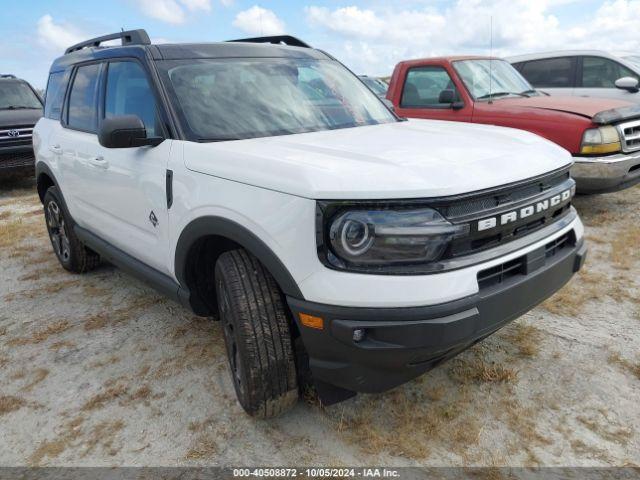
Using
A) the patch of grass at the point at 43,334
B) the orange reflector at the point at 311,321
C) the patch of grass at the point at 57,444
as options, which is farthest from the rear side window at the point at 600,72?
the patch of grass at the point at 57,444

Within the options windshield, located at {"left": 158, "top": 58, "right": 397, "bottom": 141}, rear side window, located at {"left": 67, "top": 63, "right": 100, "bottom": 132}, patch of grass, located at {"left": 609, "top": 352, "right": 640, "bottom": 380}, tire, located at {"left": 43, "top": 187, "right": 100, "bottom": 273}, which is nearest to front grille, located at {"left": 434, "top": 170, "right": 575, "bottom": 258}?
patch of grass, located at {"left": 609, "top": 352, "right": 640, "bottom": 380}

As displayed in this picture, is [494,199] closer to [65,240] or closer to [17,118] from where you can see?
[65,240]

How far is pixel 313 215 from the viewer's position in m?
1.98

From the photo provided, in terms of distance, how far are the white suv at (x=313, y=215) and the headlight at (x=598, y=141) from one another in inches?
102

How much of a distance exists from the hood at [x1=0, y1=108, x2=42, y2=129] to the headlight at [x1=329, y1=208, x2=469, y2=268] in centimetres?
856

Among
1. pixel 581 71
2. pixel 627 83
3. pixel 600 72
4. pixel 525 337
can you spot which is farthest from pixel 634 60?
pixel 525 337

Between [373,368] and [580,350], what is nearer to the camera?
[373,368]

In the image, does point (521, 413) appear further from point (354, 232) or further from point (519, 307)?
point (354, 232)

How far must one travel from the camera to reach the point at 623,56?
26.2ft

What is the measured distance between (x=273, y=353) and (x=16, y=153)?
26.8 ft

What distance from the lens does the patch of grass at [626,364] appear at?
2788 mm

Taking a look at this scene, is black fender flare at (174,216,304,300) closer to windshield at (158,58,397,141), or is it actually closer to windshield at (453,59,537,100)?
windshield at (158,58,397,141)

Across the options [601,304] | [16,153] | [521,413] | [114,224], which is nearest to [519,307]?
[521,413]

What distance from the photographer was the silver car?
24.9 feet
